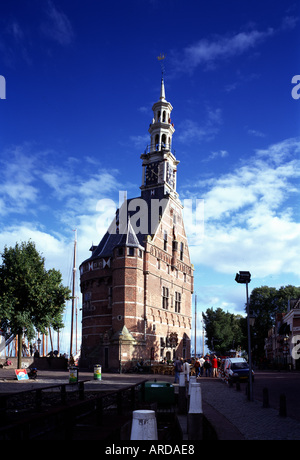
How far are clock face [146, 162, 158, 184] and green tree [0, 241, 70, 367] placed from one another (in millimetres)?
29371

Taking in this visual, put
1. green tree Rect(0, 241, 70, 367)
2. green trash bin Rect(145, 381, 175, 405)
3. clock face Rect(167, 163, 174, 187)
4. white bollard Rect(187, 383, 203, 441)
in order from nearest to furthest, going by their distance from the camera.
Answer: white bollard Rect(187, 383, 203, 441), green trash bin Rect(145, 381, 175, 405), green tree Rect(0, 241, 70, 367), clock face Rect(167, 163, 174, 187)

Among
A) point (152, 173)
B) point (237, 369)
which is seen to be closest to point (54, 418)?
point (237, 369)

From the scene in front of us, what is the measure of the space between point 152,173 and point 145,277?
1920cm

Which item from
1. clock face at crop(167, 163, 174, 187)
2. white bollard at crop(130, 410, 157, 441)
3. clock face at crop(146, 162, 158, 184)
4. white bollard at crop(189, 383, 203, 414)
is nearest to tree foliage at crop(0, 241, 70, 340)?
white bollard at crop(189, 383, 203, 414)

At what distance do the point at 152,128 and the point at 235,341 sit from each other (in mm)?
48935

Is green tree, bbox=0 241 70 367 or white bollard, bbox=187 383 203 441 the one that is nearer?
white bollard, bbox=187 383 203 441

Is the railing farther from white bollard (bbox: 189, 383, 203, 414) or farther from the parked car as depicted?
the parked car

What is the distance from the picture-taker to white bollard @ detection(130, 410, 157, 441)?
4.37 meters

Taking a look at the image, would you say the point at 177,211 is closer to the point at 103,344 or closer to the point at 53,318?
the point at 103,344

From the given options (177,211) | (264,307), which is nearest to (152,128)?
(177,211)

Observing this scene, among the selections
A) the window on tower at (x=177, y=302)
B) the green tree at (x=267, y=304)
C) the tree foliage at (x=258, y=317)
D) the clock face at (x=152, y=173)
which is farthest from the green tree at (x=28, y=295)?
the green tree at (x=267, y=304)

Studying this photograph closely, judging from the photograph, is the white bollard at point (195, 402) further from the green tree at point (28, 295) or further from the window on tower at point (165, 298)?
the window on tower at point (165, 298)

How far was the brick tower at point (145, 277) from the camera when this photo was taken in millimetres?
47219

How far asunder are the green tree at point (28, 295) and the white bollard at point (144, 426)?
31367 mm
